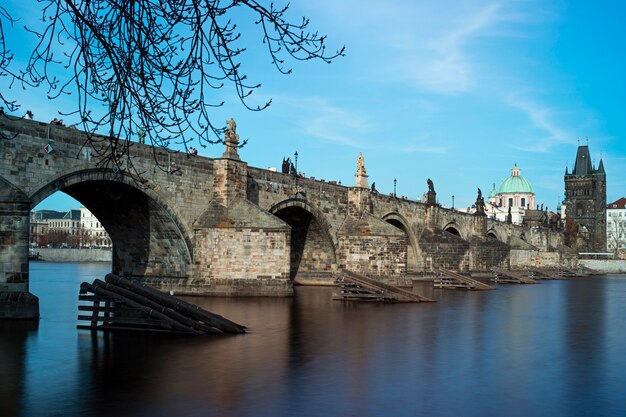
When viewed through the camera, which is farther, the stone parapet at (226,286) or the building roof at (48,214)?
the building roof at (48,214)

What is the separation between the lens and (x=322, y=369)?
39.2 ft

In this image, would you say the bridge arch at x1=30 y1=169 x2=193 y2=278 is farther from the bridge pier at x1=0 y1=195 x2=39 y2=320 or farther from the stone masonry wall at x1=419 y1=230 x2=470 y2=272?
the stone masonry wall at x1=419 y1=230 x2=470 y2=272

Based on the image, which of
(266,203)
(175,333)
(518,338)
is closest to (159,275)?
(266,203)

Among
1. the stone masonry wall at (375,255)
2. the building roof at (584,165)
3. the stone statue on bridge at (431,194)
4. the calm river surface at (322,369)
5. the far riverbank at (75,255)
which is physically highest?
the building roof at (584,165)

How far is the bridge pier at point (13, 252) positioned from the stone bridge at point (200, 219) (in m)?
0.02

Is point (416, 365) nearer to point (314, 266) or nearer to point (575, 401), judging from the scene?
point (575, 401)

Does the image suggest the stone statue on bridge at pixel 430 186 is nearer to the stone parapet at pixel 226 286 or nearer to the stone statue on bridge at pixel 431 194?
the stone statue on bridge at pixel 431 194

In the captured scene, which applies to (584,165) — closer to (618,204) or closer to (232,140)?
(618,204)

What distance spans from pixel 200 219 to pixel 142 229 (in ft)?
7.19

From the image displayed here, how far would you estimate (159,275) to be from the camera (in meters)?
27.3

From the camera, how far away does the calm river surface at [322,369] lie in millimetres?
9266

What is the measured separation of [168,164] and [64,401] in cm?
1698

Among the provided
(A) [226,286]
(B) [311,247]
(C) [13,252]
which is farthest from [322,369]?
(B) [311,247]

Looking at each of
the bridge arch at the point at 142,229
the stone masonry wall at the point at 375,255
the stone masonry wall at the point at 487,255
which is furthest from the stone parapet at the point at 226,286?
the stone masonry wall at the point at 487,255
